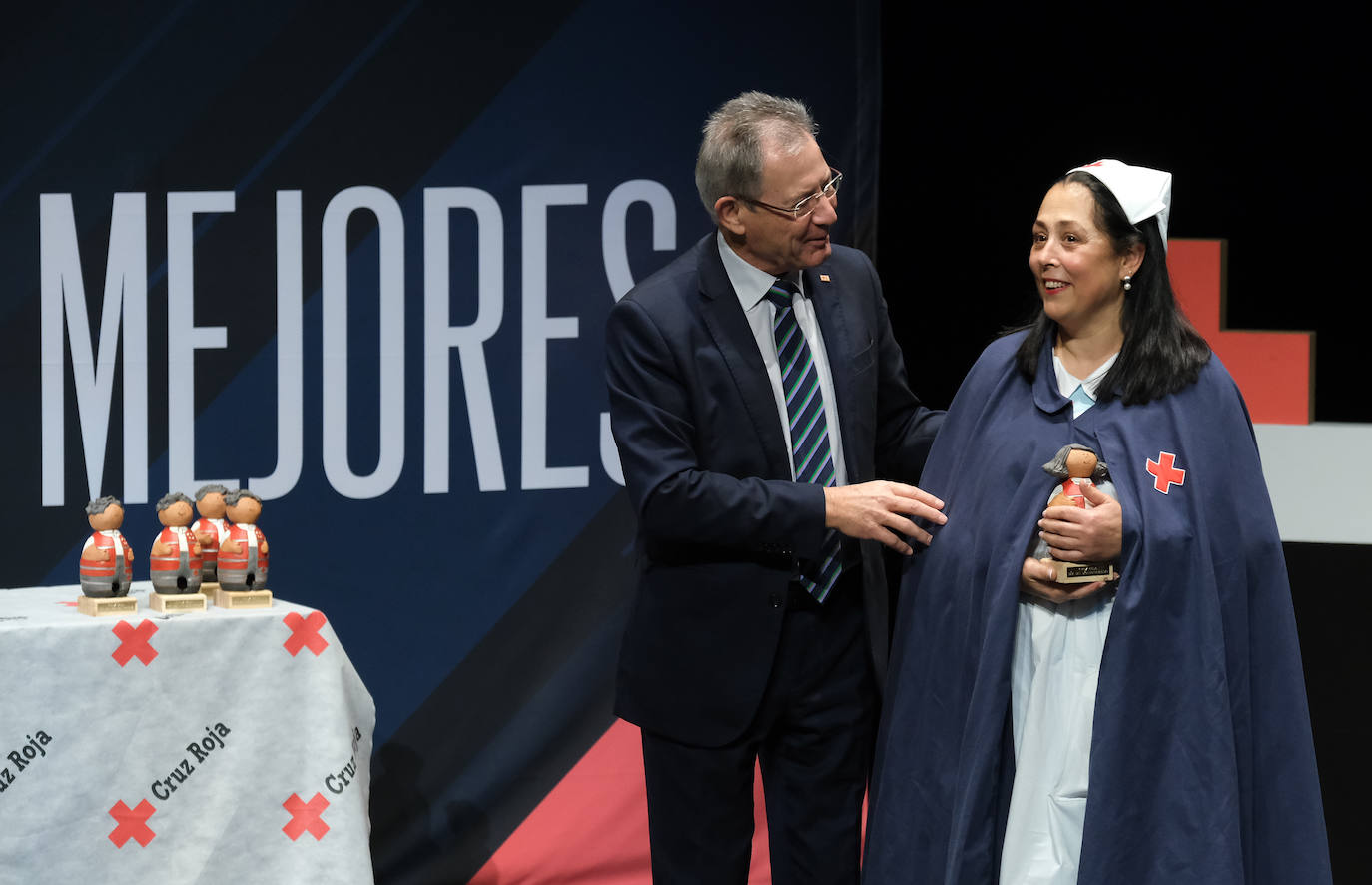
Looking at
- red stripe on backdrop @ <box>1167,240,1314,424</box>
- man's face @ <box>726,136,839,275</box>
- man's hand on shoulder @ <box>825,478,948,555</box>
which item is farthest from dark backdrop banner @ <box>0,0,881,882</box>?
man's hand on shoulder @ <box>825,478,948,555</box>

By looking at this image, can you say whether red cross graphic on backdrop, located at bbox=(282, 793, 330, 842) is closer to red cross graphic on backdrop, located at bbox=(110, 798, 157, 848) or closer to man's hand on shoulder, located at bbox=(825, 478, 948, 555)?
red cross graphic on backdrop, located at bbox=(110, 798, 157, 848)

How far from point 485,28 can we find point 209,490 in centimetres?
136

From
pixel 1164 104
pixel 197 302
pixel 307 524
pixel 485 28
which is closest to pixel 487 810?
pixel 307 524

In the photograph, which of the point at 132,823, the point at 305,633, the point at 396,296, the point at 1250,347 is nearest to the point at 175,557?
the point at 305,633

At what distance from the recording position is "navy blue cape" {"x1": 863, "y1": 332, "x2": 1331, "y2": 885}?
2.27 m

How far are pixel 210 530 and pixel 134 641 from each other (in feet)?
0.88

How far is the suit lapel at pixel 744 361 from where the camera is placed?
2.64 m

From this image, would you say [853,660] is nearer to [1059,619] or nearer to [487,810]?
[1059,619]

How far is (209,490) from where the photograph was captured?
313 cm

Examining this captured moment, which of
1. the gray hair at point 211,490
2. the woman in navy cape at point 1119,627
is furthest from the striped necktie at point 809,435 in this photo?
the gray hair at point 211,490

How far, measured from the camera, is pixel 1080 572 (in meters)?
2.29

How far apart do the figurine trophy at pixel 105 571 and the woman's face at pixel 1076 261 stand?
A: 177 centimetres

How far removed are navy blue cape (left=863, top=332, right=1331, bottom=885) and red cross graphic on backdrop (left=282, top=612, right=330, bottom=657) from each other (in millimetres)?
1158

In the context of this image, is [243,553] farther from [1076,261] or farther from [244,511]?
[1076,261]
